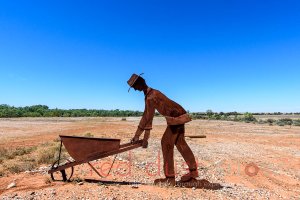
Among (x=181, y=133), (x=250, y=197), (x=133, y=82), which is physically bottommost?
(x=250, y=197)

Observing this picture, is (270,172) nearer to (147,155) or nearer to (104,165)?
(147,155)

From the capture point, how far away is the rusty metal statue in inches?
335

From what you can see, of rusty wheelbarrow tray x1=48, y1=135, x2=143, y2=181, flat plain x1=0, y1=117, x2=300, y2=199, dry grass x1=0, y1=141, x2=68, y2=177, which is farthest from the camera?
dry grass x1=0, y1=141, x2=68, y2=177

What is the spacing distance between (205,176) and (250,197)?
271 centimetres

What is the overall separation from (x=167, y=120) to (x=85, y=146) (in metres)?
2.27

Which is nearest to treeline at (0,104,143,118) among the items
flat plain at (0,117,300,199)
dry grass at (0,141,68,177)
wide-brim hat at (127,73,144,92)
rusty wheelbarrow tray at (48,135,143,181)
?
dry grass at (0,141,68,177)

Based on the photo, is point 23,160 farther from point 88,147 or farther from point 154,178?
point 88,147

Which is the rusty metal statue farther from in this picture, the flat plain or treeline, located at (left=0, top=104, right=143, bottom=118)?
treeline, located at (left=0, top=104, right=143, bottom=118)

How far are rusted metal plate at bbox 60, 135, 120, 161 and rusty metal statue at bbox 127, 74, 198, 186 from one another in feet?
2.34

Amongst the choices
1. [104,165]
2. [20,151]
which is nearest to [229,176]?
[104,165]

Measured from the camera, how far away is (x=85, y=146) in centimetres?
856

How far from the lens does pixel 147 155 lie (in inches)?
575

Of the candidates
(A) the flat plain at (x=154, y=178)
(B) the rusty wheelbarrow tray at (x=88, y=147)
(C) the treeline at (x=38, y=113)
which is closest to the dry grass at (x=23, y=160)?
(A) the flat plain at (x=154, y=178)

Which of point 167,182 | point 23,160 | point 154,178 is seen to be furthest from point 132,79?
point 23,160
